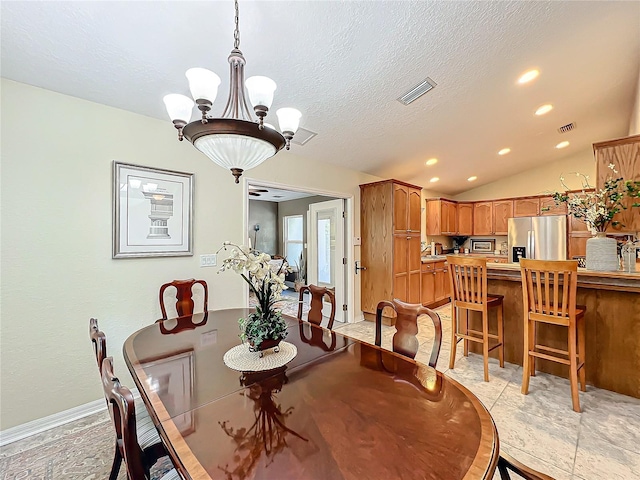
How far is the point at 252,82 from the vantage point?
1.36 m

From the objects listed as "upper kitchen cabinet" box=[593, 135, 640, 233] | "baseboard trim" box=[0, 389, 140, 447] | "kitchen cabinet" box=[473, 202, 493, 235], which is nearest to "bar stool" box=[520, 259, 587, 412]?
"upper kitchen cabinet" box=[593, 135, 640, 233]

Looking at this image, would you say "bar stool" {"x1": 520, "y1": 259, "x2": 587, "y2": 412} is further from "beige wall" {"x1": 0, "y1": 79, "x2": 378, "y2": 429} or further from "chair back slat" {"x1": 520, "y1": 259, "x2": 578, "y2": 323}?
"beige wall" {"x1": 0, "y1": 79, "x2": 378, "y2": 429}

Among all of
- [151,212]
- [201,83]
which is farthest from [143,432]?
[151,212]

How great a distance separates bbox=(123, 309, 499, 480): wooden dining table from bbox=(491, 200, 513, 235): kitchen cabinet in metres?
5.90

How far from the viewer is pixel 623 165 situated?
8.80 ft

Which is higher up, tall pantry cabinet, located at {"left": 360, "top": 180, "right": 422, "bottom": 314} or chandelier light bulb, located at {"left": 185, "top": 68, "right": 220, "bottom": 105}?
chandelier light bulb, located at {"left": 185, "top": 68, "right": 220, "bottom": 105}

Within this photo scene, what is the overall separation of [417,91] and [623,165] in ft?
6.91

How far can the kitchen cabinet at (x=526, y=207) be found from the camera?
18.6ft

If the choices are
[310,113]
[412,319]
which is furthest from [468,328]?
[310,113]

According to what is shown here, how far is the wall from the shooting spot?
7.49m

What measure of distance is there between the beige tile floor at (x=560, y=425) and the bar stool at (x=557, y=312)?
0.14 m

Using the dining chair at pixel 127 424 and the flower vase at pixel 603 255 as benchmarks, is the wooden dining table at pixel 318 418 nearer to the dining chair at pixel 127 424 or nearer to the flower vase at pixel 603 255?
the dining chair at pixel 127 424

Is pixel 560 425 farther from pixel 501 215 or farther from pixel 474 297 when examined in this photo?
pixel 501 215

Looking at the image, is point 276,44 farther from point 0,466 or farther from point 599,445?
point 599,445
